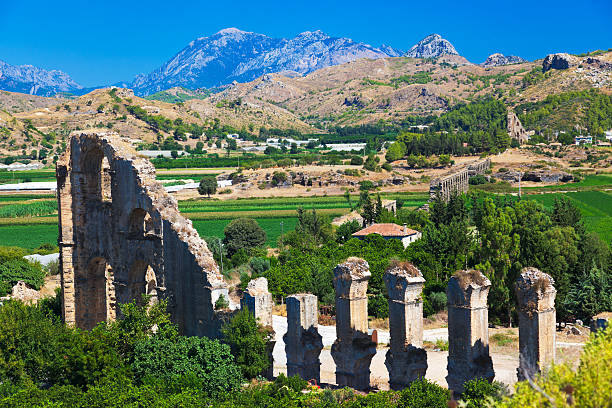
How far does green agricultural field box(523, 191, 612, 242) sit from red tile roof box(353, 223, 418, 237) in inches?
570

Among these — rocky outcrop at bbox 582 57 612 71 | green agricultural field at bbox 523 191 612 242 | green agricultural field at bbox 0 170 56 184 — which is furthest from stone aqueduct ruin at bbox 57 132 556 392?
rocky outcrop at bbox 582 57 612 71

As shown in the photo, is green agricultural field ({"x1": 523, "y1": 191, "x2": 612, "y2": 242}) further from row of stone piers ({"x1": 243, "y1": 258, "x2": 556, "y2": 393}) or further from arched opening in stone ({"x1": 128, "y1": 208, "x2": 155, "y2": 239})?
row of stone piers ({"x1": 243, "y1": 258, "x2": 556, "y2": 393})

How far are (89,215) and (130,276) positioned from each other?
3404mm

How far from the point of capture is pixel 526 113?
6983 inches

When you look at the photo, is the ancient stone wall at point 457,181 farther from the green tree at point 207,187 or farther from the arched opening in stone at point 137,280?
the arched opening in stone at point 137,280

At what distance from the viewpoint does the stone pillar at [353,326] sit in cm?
1773

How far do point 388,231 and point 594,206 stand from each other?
95.8 ft

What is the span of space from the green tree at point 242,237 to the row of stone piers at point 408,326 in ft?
108

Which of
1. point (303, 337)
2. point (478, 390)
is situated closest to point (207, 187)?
Answer: point (303, 337)

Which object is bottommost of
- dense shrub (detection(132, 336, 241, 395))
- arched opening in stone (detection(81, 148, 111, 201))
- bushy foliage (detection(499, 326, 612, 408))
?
dense shrub (detection(132, 336, 241, 395))

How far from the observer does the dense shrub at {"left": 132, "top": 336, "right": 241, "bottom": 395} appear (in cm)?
1744

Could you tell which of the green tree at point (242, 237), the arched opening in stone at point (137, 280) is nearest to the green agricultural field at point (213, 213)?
the green tree at point (242, 237)

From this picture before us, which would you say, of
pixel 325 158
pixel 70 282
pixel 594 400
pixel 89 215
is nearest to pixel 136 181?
pixel 89 215

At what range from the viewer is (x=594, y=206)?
2739 inches
